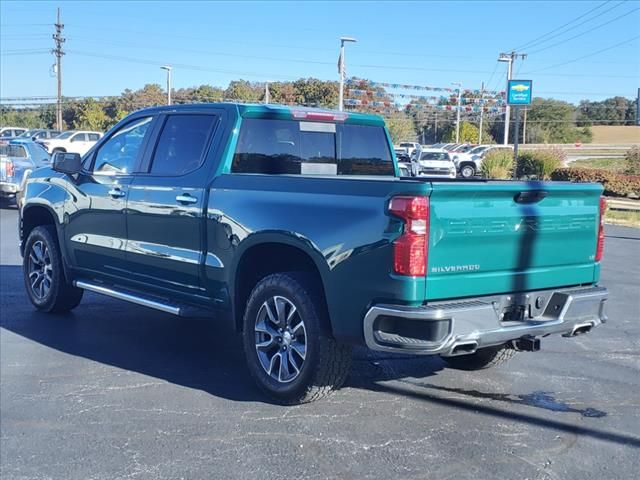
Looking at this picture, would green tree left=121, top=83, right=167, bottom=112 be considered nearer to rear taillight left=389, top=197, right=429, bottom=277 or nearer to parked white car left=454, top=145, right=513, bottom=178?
parked white car left=454, top=145, right=513, bottom=178

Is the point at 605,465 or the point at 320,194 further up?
the point at 320,194

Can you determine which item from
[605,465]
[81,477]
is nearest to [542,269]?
[605,465]

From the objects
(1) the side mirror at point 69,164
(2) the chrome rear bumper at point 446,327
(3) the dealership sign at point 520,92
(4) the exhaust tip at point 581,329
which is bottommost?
(4) the exhaust tip at point 581,329

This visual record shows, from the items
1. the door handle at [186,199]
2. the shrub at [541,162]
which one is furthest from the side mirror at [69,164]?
the shrub at [541,162]

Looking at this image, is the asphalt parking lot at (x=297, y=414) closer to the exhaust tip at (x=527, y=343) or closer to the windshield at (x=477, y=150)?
the exhaust tip at (x=527, y=343)

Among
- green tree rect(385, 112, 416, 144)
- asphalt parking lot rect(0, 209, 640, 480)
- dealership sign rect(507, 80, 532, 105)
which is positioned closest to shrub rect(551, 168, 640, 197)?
dealership sign rect(507, 80, 532, 105)

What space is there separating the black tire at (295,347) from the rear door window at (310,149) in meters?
1.14

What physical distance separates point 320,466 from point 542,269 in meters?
1.97

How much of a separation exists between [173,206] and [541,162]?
28.0m

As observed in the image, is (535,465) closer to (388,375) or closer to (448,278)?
(448,278)

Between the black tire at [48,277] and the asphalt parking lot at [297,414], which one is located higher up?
the black tire at [48,277]

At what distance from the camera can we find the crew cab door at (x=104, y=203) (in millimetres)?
6605

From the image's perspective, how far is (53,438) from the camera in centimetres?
462

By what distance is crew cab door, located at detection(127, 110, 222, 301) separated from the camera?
228 inches
